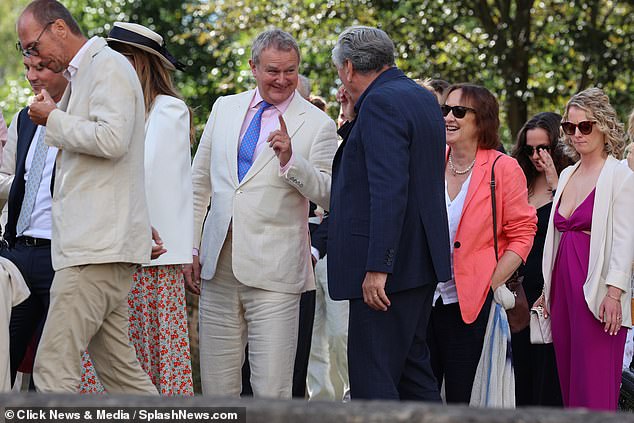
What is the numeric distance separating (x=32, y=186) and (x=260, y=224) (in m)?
1.11

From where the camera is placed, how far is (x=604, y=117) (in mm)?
5973

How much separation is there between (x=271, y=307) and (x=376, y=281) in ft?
3.01

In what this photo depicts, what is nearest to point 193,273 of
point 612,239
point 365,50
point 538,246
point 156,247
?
point 156,247

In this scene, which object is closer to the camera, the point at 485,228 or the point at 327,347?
the point at 485,228

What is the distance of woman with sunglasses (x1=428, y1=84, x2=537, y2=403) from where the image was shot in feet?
18.5

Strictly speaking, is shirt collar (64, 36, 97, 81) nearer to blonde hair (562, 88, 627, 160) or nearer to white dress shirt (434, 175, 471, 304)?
white dress shirt (434, 175, 471, 304)

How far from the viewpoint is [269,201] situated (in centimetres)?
543

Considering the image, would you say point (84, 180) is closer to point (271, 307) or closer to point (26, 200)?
point (26, 200)

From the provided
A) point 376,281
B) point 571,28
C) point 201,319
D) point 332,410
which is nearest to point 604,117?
point 376,281

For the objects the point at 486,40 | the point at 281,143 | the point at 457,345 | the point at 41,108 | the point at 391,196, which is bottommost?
the point at 457,345

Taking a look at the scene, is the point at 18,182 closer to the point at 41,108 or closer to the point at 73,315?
the point at 41,108

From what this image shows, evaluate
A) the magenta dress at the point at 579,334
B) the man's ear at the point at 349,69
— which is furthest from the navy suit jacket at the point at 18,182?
the magenta dress at the point at 579,334

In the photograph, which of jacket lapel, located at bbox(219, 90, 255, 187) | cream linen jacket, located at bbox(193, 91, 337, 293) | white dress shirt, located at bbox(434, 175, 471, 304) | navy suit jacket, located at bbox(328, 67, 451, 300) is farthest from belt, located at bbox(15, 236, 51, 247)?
white dress shirt, located at bbox(434, 175, 471, 304)

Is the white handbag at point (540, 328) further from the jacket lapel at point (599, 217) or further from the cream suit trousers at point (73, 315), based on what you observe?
the cream suit trousers at point (73, 315)
